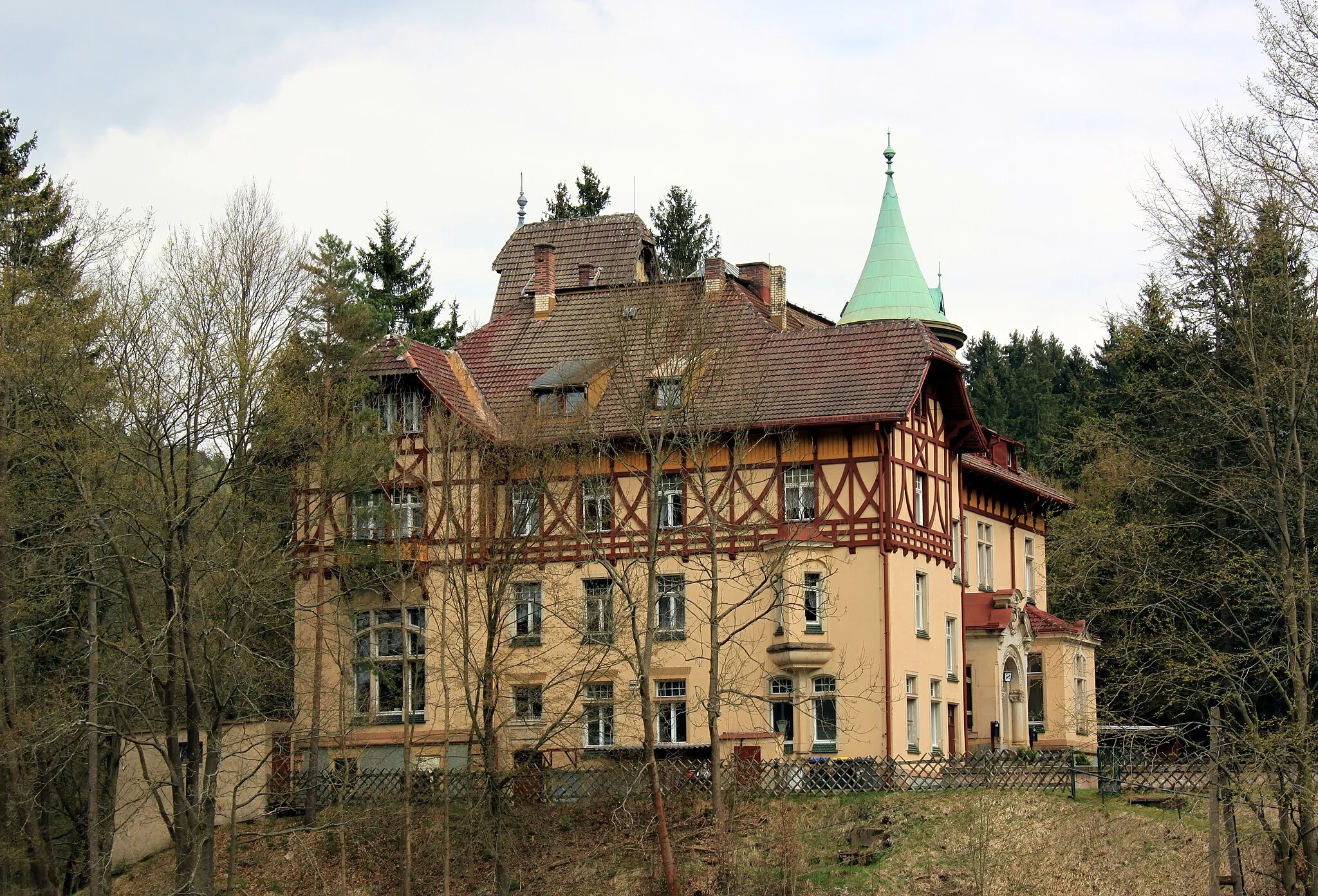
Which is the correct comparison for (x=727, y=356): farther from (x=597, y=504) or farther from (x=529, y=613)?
(x=529, y=613)

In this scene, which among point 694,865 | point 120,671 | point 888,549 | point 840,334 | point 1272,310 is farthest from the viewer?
point 840,334

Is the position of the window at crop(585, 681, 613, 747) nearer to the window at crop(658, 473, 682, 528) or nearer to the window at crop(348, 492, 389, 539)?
the window at crop(658, 473, 682, 528)

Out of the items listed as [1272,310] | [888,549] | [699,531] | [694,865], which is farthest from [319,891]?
[1272,310]

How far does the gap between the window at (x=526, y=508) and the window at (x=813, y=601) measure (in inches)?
223

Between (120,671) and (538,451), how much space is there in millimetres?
8929

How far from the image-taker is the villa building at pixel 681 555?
114 feet

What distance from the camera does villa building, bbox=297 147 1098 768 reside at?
34719mm

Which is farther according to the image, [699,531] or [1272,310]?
[699,531]

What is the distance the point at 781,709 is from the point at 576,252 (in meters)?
14.6

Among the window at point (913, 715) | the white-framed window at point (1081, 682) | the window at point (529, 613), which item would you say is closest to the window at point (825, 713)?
the window at point (913, 715)

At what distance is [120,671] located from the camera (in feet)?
110

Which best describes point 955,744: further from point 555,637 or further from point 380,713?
point 380,713

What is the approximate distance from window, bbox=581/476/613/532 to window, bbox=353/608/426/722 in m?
4.20

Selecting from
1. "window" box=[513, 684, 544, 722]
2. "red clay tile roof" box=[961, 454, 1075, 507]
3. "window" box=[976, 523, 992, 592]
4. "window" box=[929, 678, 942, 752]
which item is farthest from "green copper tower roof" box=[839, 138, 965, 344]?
"window" box=[513, 684, 544, 722]
